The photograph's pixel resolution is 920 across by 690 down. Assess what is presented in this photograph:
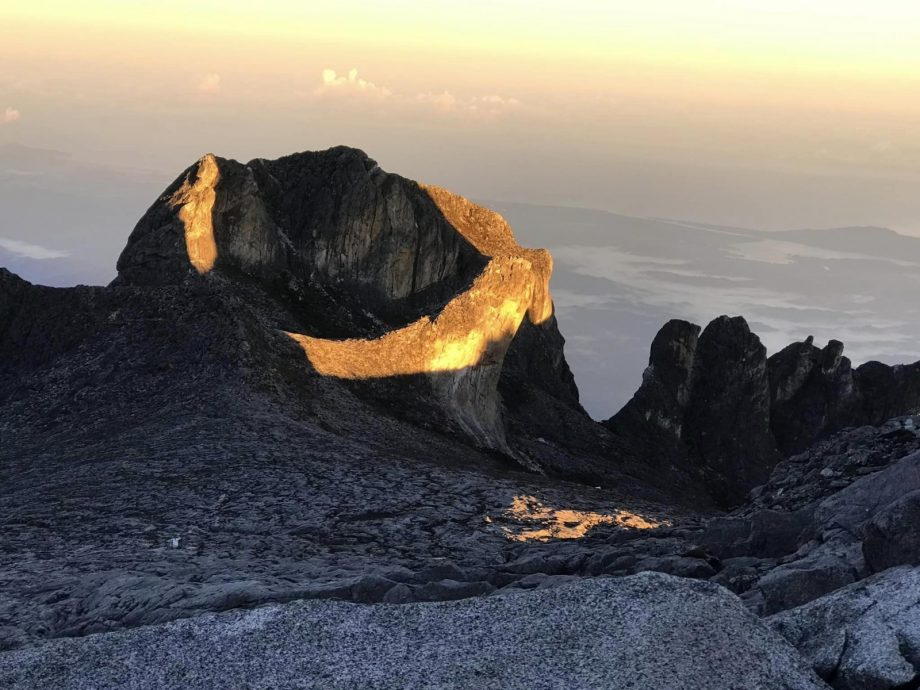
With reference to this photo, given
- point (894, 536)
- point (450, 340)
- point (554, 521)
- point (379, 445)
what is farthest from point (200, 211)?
point (894, 536)

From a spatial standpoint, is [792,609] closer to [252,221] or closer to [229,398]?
[229,398]

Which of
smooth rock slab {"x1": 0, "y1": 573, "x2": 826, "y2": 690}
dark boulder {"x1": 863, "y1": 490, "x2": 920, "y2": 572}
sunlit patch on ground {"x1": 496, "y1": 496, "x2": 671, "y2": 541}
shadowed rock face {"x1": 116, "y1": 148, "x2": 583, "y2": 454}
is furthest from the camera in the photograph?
shadowed rock face {"x1": 116, "y1": 148, "x2": 583, "y2": 454}

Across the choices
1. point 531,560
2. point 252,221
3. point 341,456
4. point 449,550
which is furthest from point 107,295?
point 531,560

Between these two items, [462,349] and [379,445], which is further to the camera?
[462,349]

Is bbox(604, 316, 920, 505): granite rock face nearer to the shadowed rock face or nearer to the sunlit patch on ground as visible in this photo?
the shadowed rock face

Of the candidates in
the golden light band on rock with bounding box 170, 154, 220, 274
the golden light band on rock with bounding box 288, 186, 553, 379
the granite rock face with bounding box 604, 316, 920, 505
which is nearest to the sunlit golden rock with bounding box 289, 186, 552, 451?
the golden light band on rock with bounding box 288, 186, 553, 379

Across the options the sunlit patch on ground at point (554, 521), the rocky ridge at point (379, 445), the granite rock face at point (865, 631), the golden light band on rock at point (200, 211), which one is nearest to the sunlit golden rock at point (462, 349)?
the rocky ridge at point (379, 445)

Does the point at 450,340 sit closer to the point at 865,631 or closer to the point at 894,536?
the point at 894,536
